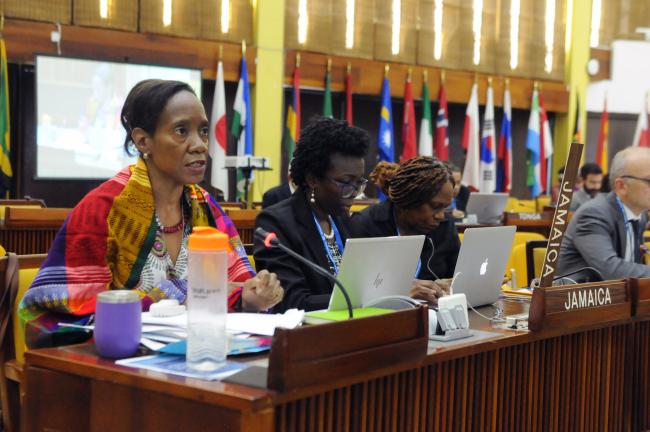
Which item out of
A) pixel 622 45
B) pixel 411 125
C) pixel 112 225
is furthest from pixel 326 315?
pixel 622 45

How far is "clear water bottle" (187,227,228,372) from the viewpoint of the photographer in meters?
1.60

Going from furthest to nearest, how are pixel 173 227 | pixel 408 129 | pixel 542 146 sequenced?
pixel 542 146 → pixel 408 129 → pixel 173 227

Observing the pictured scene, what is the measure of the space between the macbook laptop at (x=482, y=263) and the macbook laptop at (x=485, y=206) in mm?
4669

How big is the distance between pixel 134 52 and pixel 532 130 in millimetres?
5698

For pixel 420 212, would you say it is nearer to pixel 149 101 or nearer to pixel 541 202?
pixel 149 101

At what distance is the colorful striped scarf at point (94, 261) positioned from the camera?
2.04 m

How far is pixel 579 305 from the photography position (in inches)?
91.9

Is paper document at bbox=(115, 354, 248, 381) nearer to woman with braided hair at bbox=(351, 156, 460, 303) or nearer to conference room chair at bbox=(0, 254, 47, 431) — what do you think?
conference room chair at bbox=(0, 254, 47, 431)

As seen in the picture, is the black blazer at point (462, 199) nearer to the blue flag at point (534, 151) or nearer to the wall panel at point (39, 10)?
the blue flag at point (534, 151)

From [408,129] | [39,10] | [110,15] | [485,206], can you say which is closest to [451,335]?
[485,206]

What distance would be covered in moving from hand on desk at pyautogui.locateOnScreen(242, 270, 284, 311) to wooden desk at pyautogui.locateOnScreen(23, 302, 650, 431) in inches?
19.1

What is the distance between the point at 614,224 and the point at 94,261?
240 centimetres

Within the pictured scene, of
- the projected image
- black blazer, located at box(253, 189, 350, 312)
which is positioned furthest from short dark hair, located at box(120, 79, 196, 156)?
the projected image

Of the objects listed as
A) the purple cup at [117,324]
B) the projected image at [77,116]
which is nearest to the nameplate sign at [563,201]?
the purple cup at [117,324]
